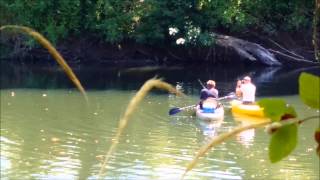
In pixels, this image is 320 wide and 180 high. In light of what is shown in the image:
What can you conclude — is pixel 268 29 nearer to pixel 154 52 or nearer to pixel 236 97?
pixel 154 52

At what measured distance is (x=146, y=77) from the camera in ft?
74.2

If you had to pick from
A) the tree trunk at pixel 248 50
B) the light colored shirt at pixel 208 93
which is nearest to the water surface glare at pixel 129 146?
the light colored shirt at pixel 208 93

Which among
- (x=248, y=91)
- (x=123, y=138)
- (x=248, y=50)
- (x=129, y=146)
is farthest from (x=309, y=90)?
(x=248, y=50)

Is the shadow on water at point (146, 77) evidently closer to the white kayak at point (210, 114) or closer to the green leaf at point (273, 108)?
the white kayak at point (210, 114)

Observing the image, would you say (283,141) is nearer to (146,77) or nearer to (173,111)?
(173,111)

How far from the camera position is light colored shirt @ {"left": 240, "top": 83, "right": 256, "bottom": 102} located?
15531mm

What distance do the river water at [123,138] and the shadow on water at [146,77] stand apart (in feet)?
0.23

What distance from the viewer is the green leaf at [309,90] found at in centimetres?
72

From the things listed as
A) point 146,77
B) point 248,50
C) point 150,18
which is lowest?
point 146,77

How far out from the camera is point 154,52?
1143 inches

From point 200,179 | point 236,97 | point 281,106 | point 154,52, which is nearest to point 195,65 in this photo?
point 154,52

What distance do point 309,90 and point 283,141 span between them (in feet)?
0.21

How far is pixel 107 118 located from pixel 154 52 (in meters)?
14.2

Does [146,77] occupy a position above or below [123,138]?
above
